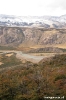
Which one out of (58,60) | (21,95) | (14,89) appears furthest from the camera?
(58,60)

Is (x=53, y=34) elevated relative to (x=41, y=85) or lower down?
lower down

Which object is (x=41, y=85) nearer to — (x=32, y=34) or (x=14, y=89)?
(x=14, y=89)

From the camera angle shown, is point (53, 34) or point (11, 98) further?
point (53, 34)

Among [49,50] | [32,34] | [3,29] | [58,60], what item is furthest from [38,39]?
[58,60]

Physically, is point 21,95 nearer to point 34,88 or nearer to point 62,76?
point 34,88

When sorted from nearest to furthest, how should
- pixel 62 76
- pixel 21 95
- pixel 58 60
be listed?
pixel 21 95 < pixel 62 76 < pixel 58 60

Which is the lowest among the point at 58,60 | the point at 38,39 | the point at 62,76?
the point at 38,39
